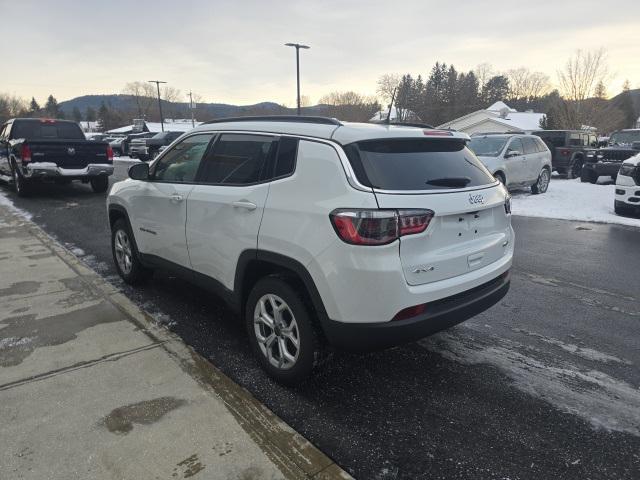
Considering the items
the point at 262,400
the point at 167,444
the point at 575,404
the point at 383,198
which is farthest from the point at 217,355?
the point at 575,404

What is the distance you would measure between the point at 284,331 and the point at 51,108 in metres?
141

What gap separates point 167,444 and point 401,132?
2336mm

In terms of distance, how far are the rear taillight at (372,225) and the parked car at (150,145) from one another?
27.2 m

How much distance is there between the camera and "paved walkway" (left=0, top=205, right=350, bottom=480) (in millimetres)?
2389

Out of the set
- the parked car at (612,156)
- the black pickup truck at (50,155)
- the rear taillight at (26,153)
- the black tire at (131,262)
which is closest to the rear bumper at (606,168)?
the parked car at (612,156)

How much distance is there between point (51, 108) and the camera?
121 meters

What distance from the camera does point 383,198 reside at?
2.62m

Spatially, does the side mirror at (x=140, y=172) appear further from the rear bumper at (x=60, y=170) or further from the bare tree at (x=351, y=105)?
the bare tree at (x=351, y=105)

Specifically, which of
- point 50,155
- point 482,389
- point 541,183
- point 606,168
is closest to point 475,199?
point 482,389

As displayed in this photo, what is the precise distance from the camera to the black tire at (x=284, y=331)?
2.91 metres

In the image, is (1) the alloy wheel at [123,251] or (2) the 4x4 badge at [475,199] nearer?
(2) the 4x4 badge at [475,199]

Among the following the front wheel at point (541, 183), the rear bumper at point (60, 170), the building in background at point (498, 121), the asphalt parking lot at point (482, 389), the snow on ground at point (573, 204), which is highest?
the building in background at point (498, 121)

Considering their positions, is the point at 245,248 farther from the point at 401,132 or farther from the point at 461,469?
the point at 461,469

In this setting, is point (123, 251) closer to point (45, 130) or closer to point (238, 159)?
point (238, 159)
